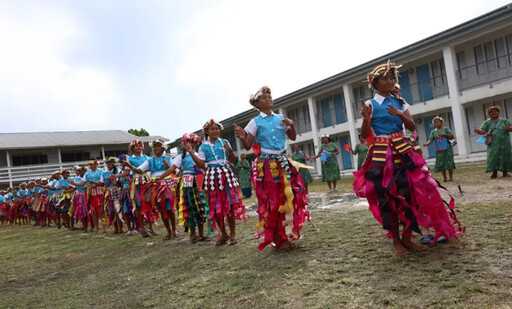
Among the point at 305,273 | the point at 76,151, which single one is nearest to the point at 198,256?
the point at 305,273

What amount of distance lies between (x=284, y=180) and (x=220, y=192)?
4.52 ft

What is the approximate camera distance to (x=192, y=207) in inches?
255

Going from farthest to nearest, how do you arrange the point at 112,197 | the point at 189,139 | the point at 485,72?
the point at 485,72 < the point at 112,197 < the point at 189,139

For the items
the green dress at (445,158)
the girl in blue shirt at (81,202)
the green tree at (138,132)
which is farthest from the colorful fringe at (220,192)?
the green tree at (138,132)

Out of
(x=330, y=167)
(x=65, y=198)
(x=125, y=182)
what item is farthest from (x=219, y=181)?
(x=65, y=198)

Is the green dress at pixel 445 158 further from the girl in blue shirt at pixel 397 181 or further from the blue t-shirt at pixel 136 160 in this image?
the blue t-shirt at pixel 136 160

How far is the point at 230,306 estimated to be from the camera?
9.81ft

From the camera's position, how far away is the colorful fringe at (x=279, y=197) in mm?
4477

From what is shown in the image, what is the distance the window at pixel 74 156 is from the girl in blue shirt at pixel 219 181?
110 ft

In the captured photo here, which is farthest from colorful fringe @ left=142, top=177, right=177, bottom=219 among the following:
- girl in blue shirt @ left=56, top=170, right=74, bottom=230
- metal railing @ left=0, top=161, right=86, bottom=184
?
metal railing @ left=0, top=161, right=86, bottom=184

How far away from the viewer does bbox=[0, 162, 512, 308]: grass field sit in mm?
2650

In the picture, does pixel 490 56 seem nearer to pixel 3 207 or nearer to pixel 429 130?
pixel 429 130

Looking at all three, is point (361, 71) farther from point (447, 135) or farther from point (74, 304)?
point (74, 304)

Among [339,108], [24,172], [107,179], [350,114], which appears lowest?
[107,179]
